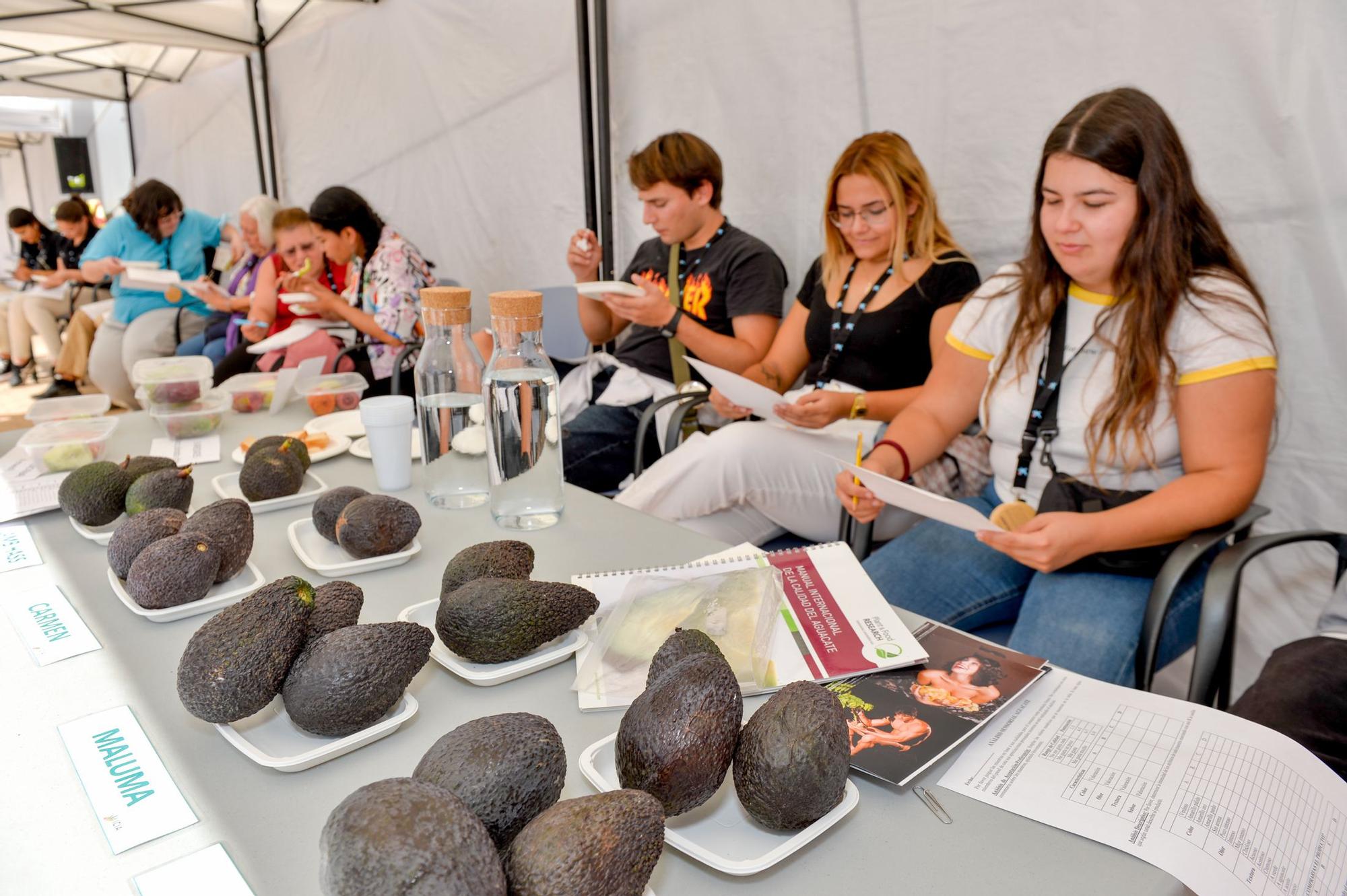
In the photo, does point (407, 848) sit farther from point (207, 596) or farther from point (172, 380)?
point (172, 380)

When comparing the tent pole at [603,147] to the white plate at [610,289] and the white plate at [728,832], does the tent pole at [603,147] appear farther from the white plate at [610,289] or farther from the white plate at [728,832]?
the white plate at [728,832]

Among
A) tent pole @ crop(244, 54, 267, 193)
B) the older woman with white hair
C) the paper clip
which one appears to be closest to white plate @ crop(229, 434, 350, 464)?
the paper clip

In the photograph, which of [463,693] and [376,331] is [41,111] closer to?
[376,331]

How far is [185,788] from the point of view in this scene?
68cm

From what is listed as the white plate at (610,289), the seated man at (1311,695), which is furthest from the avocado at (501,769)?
the white plate at (610,289)

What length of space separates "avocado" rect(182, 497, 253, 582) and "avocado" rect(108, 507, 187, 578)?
2 cm

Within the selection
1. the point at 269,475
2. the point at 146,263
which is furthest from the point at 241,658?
the point at 146,263

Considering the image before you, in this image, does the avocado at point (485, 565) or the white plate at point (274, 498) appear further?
the white plate at point (274, 498)

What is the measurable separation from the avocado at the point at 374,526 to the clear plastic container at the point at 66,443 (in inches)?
26.5

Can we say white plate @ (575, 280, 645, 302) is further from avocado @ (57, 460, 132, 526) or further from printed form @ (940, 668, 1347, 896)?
printed form @ (940, 668, 1347, 896)

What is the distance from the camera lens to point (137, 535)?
3.22ft

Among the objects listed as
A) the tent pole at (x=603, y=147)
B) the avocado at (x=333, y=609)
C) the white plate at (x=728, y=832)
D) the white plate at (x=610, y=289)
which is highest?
the tent pole at (x=603, y=147)

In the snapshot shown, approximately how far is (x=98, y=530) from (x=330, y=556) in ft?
1.26

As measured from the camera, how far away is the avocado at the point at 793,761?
22.6 inches
